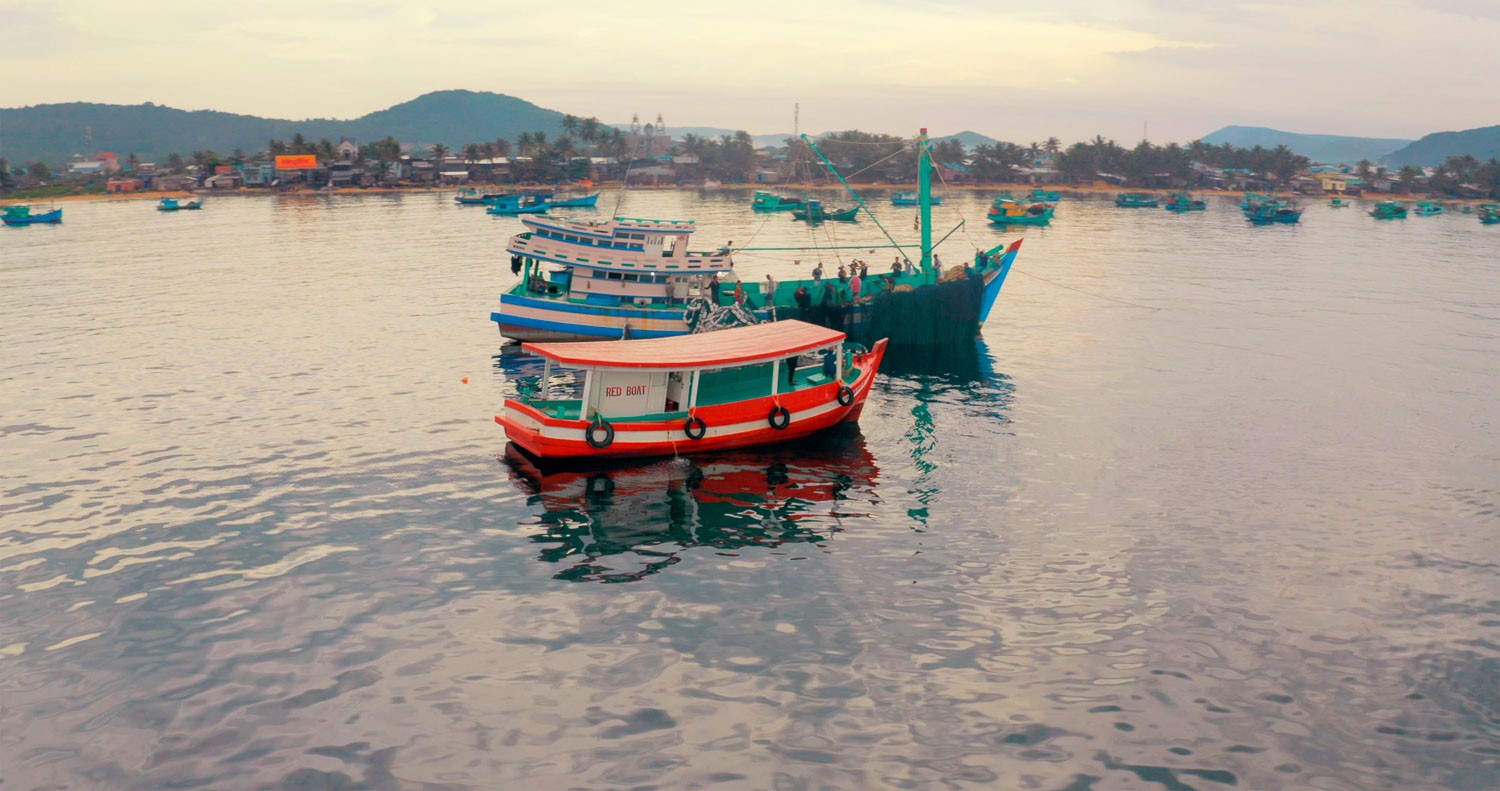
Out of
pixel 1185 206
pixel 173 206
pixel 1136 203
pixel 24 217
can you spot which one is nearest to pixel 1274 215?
pixel 1185 206

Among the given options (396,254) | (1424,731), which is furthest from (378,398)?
(396,254)

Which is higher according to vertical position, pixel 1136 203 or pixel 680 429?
pixel 1136 203

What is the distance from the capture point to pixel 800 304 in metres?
53.5

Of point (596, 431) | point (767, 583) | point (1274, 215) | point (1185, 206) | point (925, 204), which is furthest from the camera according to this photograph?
point (1185, 206)

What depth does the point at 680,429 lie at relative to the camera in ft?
112

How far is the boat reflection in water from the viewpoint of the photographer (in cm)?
2702

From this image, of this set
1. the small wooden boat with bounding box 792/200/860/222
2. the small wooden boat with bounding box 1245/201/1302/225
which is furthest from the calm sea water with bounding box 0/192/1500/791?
the small wooden boat with bounding box 792/200/860/222

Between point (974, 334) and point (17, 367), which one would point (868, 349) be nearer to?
point (974, 334)

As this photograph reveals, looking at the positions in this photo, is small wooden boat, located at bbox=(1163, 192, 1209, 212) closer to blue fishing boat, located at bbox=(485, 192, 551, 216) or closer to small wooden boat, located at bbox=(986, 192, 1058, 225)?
small wooden boat, located at bbox=(986, 192, 1058, 225)

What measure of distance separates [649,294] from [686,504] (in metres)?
24.6

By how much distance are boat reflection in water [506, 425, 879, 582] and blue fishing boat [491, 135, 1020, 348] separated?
58.3 feet

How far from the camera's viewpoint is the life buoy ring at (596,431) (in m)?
32.9

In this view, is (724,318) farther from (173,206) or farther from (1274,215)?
(173,206)

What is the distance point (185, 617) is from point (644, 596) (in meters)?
10.4
